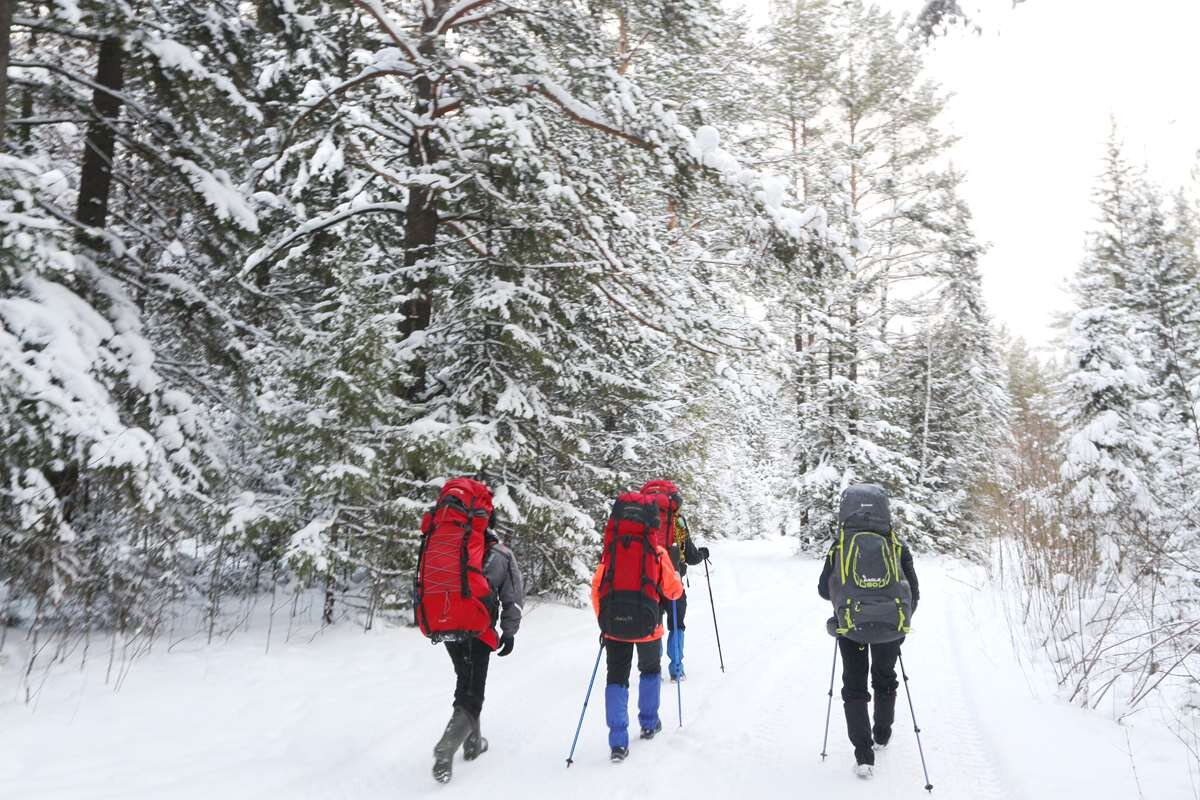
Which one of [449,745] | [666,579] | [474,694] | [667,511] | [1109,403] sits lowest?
[449,745]

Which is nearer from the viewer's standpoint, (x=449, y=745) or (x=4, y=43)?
(x=449, y=745)

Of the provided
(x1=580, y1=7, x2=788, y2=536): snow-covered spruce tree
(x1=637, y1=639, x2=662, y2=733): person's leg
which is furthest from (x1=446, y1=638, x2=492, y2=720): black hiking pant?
(x1=580, y1=7, x2=788, y2=536): snow-covered spruce tree

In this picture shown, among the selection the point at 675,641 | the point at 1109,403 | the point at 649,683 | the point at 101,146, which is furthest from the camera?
the point at 1109,403

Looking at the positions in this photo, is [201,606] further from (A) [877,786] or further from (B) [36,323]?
(A) [877,786]

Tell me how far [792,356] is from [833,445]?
868 cm

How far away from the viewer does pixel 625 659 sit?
5297 millimetres

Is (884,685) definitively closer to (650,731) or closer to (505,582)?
(650,731)

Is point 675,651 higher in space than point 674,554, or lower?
lower

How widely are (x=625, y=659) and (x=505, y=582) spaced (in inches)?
44.9

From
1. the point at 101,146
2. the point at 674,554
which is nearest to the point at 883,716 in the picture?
the point at 674,554

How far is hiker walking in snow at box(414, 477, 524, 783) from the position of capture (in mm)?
4934

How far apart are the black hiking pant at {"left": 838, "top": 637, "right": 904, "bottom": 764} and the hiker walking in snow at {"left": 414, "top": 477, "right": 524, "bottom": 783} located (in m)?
2.55

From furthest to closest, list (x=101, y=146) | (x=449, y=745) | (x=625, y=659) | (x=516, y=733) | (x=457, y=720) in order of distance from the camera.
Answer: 1. (x=101, y=146)
2. (x=516, y=733)
3. (x=625, y=659)
4. (x=457, y=720)
5. (x=449, y=745)

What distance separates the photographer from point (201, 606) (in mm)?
8867
